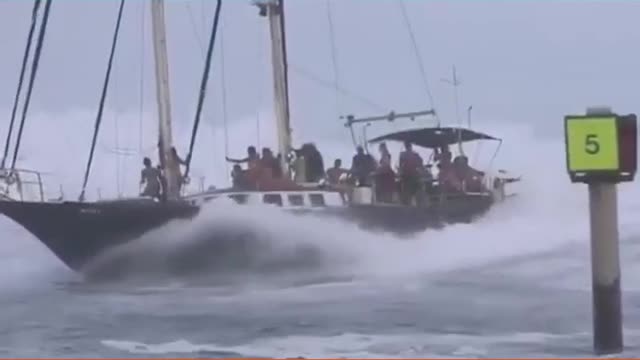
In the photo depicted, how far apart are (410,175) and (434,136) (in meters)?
0.40

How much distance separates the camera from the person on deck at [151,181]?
7.98m

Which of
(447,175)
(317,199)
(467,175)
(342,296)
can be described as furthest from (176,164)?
(342,296)

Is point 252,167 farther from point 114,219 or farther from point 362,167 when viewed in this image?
point 114,219

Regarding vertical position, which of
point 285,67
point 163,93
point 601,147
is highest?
point 285,67

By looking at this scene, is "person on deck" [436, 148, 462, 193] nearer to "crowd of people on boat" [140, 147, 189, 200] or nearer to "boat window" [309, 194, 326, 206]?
"boat window" [309, 194, 326, 206]

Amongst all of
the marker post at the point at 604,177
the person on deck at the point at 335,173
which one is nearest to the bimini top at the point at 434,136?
the person on deck at the point at 335,173

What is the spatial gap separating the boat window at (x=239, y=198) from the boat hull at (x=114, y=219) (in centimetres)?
21

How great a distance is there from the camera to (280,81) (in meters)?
8.46

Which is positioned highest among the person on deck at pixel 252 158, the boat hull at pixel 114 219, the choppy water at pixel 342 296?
the person on deck at pixel 252 158

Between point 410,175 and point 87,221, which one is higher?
point 410,175

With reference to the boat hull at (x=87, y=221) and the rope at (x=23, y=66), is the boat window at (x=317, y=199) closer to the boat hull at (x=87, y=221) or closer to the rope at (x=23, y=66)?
the boat hull at (x=87, y=221)

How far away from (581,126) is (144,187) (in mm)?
4758

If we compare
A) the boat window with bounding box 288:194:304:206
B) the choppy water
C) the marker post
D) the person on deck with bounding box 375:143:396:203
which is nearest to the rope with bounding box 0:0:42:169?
the choppy water

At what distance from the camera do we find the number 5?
3.48 m
